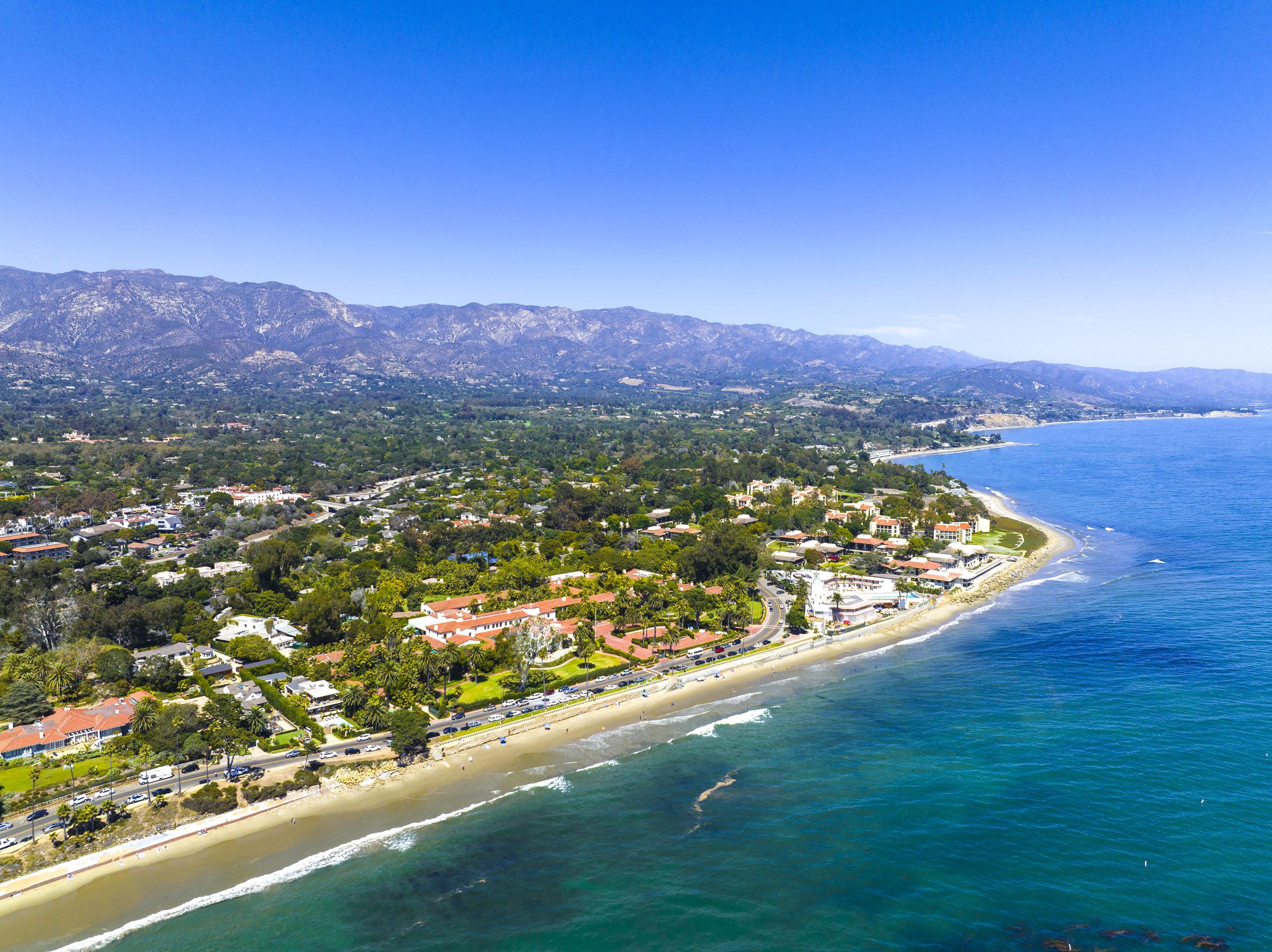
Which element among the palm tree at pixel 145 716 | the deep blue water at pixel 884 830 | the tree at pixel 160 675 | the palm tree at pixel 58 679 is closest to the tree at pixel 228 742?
the palm tree at pixel 145 716

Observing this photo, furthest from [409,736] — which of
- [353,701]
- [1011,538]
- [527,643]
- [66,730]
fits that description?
[1011,538]

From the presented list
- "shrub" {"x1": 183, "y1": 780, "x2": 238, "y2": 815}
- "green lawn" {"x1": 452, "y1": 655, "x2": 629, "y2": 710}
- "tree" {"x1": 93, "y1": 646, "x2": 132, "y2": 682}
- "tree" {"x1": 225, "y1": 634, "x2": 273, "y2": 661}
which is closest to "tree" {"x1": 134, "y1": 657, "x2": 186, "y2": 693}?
"tree" {"x1": 93, "y1": 646, "x2": 132, "y2": 682}

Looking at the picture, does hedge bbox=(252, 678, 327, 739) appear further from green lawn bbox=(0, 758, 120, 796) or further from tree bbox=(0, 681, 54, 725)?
tree bbox=(0, 681, 54, 725)

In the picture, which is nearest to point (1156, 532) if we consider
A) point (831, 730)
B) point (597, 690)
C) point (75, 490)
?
point (831, 730)

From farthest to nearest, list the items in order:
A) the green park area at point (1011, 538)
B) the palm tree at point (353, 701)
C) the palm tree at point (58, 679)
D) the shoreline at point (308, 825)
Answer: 1. the green park area at point (1011, 538)
2. the palm tree at point (58, 679)
3. the palm tree at point (353, 701)
4. the shoreline at point (308, 825)

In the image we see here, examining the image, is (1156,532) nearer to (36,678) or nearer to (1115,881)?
(1115,881)

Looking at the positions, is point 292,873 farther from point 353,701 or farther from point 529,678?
point 529,678

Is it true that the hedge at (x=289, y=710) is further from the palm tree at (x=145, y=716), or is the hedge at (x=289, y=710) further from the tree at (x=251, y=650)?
the palm tree at (x=145, y=716)
